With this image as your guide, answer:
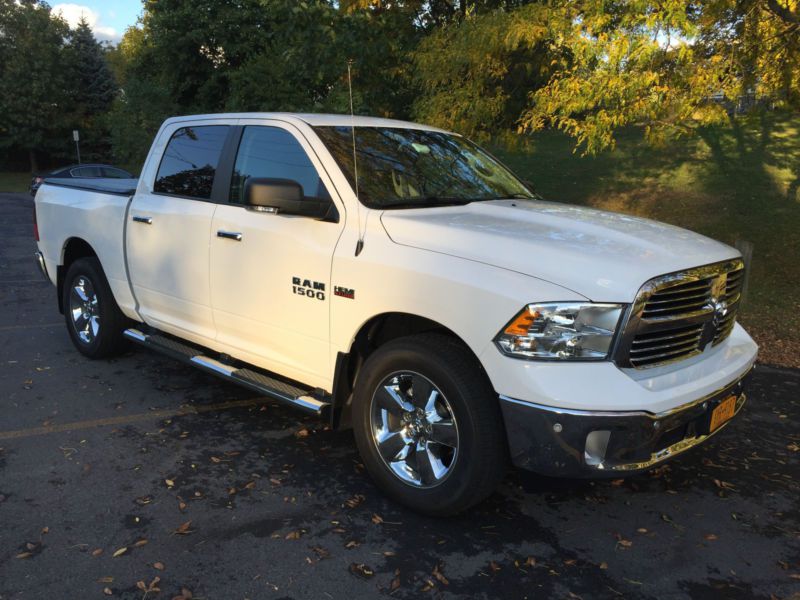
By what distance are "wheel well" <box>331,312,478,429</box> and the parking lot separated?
1.41 feet

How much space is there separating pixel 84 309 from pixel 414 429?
387cm

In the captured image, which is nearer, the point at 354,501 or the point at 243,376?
the point at 354,501

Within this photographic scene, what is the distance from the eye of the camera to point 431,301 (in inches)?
125

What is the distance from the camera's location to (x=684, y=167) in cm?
1714

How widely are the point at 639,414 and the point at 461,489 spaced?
89 centimetres

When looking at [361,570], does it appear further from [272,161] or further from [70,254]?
[70,254]

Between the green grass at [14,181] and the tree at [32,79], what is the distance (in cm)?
156

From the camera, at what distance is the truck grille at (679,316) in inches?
115

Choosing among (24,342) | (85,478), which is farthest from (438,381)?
(24,342)

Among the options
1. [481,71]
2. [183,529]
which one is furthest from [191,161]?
[481,71]

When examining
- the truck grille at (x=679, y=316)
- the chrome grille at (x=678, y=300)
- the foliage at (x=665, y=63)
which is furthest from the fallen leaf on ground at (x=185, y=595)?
the foliage at (x=665, y=63)

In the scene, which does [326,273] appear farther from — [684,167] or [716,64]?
[684,167]

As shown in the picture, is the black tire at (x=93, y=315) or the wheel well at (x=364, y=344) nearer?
the wheel well at (x=364, y=344)

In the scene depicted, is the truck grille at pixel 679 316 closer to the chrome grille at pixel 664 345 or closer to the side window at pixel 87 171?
the chrome grille at pixel 664 345
